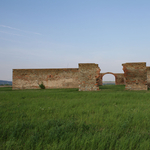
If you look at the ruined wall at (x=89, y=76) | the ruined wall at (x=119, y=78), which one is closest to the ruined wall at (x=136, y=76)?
the ruined wall at (x=89, y=76)

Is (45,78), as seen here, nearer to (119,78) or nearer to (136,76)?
(136,76)

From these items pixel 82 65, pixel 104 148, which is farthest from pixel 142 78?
pixel 104 148

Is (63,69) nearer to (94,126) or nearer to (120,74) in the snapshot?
(94,126)

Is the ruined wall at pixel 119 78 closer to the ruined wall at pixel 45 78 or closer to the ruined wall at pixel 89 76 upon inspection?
the ruined wall at pixel 45 78

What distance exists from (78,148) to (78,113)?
2219 mm

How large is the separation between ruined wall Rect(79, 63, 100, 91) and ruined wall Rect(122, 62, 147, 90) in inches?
113

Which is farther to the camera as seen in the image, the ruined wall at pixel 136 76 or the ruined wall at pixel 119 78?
the ruined wall at pixel 119 78

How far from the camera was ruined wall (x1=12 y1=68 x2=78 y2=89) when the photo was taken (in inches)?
621

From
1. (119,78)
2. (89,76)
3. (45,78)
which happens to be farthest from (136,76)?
(119,78)

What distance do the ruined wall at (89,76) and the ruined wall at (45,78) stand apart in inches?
120

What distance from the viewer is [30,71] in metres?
15.9

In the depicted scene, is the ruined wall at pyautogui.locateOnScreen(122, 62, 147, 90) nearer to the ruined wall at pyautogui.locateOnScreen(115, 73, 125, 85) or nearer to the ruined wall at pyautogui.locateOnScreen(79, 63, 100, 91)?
the ruined wall at pyautogui.locateOnScreen(79, 63, 100, 91)

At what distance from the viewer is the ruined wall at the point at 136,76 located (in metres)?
12.8

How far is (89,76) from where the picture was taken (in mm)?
12773
